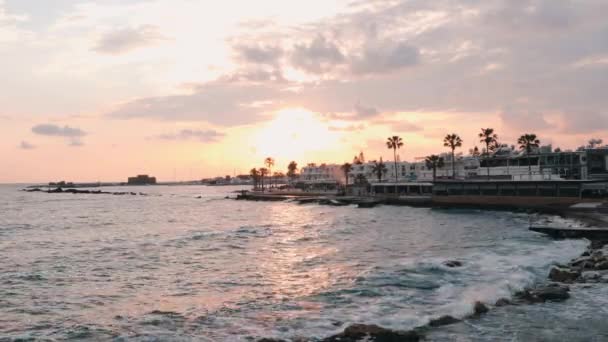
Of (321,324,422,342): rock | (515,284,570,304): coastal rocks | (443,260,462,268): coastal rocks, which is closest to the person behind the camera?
(321,324,422,342): rock

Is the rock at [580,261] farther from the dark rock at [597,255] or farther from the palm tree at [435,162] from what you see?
the palm tree at [435,162]

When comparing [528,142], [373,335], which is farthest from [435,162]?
[373,335]

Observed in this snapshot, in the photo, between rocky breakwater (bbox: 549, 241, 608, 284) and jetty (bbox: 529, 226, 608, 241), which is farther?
jetty (bbox: 529, 226, 608, 241)

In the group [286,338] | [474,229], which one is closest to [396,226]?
[474,229]

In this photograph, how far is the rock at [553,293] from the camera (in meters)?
24.2

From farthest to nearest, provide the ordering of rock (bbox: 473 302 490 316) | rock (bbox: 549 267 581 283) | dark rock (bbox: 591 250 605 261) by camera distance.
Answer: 1. dark rock (bbox: 591 250 605 261)
2. rock (bbox: 549 267 581 283)
3. rock (bbox: 473 302 490 316)

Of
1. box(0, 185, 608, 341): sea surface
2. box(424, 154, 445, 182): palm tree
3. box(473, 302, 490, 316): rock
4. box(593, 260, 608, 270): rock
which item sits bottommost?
box(0, 185, 608, 341): sea surface

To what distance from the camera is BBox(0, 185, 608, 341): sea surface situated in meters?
20.9

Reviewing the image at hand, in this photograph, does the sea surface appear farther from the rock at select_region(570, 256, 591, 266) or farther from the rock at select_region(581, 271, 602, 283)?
the rock at select_region(581, 271, 602, 283)

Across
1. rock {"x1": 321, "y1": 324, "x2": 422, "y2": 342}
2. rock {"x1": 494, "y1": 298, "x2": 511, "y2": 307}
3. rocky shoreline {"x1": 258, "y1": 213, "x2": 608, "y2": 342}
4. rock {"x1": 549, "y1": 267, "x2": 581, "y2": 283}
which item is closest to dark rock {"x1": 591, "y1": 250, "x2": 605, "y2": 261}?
rocky shoreline {"x1": 258, "y1": 213, "x2": 608, "y2": 342}

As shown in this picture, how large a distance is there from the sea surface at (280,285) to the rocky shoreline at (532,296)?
59cm

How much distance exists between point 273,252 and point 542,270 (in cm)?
2176

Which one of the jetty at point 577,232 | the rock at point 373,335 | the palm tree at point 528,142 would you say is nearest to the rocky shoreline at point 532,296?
the rock at point 373,335

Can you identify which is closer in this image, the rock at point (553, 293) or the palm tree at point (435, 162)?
the rock at point (553, 293)
